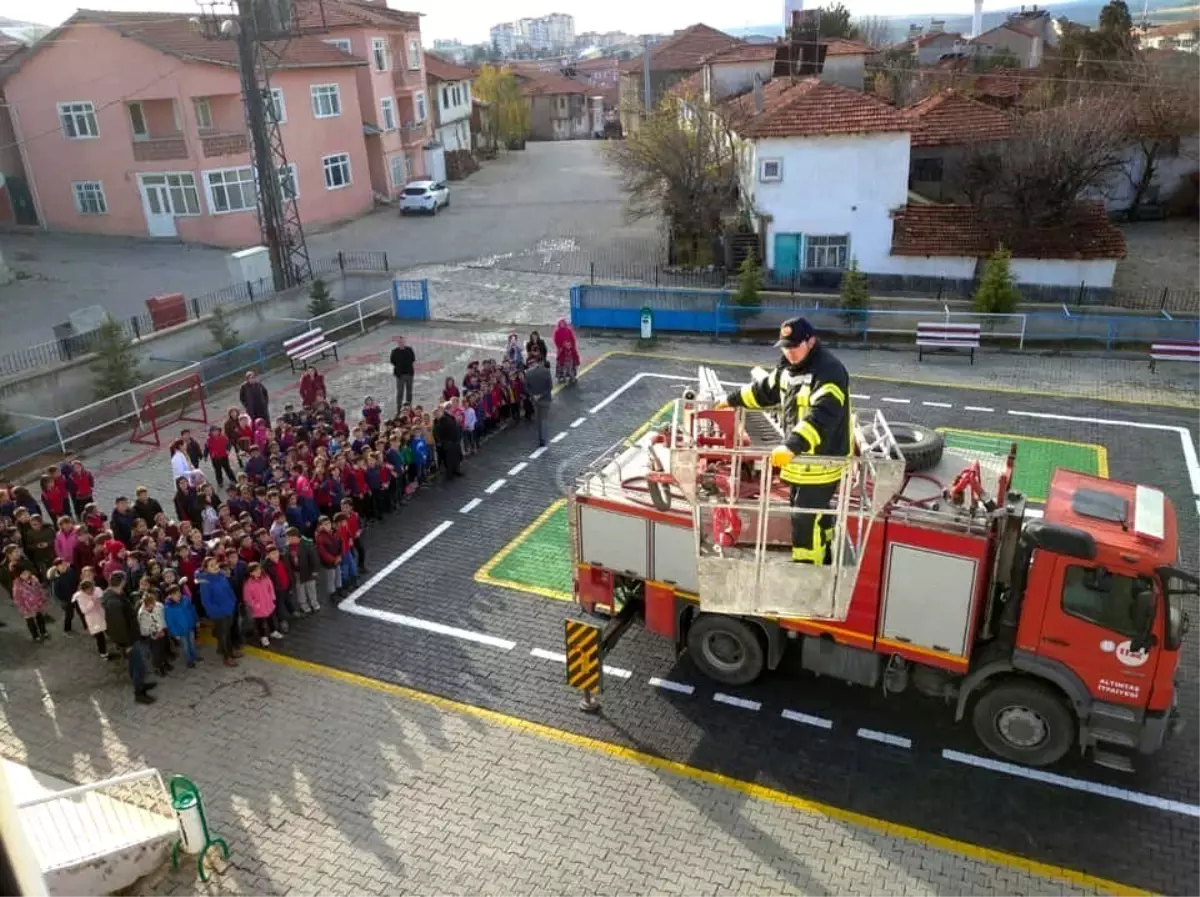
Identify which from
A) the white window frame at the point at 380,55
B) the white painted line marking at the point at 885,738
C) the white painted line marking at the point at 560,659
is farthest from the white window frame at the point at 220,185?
the white painted line marking at the point at 885,738

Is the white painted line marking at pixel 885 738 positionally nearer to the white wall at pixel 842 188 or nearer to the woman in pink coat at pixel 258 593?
the woman in pink coat at pixel 258 593

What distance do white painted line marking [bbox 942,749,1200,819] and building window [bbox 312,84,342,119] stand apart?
128ft

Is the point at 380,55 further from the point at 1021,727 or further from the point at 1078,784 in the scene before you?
the point at 1078,784

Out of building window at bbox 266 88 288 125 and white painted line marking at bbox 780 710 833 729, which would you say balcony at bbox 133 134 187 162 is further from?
white painted line marking at bbox 780 710 833 729

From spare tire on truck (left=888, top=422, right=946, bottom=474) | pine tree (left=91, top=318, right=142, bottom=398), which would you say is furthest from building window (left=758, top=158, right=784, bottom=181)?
spare tire on truck (left=888, top=422, right=946, bottom=474)

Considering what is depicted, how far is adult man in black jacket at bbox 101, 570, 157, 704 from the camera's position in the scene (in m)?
11.1

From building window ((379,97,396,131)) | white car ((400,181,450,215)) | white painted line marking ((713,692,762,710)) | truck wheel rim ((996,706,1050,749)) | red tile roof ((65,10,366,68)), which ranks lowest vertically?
white painted line marking ((713,692,762,710))

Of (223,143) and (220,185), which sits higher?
(223,143)

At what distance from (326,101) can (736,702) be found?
124 feet

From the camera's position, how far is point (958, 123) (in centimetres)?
3184

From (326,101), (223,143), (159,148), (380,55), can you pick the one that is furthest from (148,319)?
(380,55)

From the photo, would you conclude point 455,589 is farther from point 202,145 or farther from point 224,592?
point 202,145

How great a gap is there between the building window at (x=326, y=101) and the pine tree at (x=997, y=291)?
29982 mm

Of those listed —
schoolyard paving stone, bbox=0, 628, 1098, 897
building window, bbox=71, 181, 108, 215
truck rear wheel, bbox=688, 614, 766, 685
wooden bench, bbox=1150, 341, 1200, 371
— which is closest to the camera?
schoolyard paving stone, bbox=0, 628, 1098, 897
